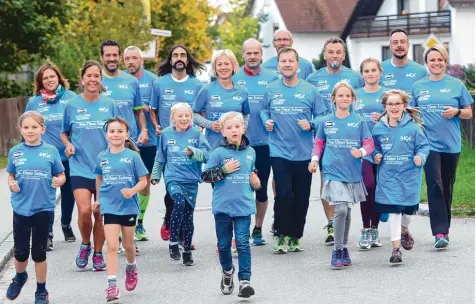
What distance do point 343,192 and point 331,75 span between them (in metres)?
1.90

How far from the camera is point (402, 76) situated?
12.9 m

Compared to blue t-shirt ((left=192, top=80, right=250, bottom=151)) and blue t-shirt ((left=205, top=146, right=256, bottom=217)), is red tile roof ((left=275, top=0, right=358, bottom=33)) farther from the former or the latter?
blue t-shirt ((left=205, top=146, right=256, bottom=217))

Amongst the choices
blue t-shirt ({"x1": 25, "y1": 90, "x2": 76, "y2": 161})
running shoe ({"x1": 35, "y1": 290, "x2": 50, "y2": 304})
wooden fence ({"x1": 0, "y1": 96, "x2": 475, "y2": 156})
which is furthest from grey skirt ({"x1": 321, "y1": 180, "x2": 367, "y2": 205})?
wooden fence ({"x1": 0, "y1": 96, "x2": 475, "y2": 156})

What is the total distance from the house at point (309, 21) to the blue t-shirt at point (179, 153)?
62.2 m

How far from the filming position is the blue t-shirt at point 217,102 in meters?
12.4

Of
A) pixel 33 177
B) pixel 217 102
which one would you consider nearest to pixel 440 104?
pixel 217 102

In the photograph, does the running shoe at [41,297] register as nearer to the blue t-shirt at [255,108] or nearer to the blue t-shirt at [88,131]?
the blue t-shirt at [88,131]

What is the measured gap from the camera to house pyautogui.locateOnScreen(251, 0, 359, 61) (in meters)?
75.2

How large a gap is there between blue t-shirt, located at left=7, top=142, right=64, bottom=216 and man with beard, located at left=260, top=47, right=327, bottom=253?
9.85 ft

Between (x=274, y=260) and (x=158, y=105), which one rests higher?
(x=158, y=105)

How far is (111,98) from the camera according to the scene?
12555 mm

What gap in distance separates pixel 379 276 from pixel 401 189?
4.09 feet

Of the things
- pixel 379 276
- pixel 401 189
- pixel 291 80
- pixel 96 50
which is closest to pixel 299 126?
pixel 291 80

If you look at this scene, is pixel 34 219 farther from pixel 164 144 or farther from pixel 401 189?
pixel 401 189
